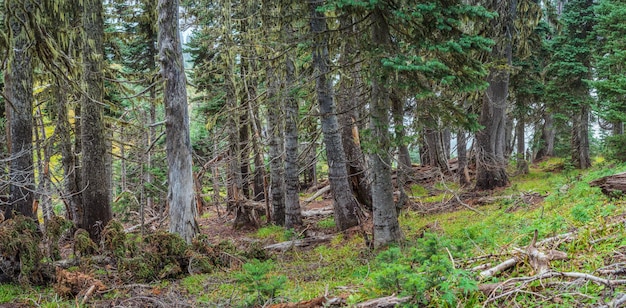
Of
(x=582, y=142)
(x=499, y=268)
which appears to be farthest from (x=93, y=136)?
(x=582, y=142)

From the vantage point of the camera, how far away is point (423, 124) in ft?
24.1

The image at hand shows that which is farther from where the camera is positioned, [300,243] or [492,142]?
[492,142]

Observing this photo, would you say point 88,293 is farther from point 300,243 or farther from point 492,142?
point 492,142

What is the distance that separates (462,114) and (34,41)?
6425 millimetres

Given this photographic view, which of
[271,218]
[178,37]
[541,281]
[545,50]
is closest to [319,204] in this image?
[271,218]

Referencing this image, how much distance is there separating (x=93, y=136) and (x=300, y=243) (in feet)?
18.3

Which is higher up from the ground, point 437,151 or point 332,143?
point 332,143

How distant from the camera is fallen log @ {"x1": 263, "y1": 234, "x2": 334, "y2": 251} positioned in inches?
378

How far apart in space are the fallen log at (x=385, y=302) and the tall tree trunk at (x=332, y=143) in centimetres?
604

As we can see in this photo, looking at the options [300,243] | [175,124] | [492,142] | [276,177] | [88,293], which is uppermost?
[175,124]

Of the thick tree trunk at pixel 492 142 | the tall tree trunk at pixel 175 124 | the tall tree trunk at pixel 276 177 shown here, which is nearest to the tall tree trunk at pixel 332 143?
the tall tree trunk at pixel 276 177

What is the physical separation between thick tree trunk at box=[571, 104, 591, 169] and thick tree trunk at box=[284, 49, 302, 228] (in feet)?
38.5

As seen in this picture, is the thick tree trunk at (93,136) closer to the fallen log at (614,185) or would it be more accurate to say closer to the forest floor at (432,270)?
the forest floor at (432,270)

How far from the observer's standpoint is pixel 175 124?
8.52 metres
